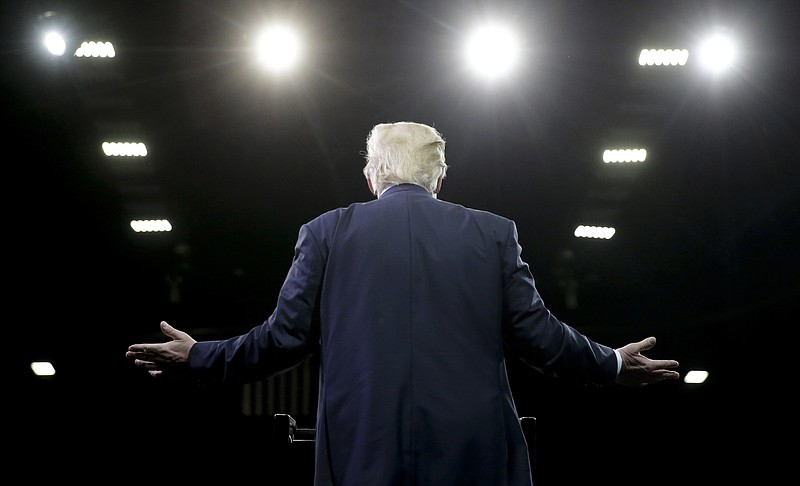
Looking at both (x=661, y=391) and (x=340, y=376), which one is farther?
(x=661, y=391)

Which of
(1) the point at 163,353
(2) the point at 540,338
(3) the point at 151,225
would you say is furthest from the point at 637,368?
(3) the point at 151,225

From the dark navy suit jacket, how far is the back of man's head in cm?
4

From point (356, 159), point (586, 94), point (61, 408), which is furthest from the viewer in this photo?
point (61, 408)

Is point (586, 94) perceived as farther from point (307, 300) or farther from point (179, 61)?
point (307, 300)

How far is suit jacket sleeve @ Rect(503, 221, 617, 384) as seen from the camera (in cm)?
138

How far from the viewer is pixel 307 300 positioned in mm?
1383

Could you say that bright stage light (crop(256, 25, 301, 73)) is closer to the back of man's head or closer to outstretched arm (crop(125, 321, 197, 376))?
the back of man's head

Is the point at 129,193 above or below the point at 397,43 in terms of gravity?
below

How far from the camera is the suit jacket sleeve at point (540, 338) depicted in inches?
54.4

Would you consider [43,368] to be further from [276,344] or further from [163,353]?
[276,344]

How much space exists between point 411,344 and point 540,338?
272 millimetres

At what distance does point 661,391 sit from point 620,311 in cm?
91

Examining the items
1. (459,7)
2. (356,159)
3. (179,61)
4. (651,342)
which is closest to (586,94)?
(459,7)

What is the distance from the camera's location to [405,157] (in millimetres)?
1529
